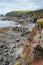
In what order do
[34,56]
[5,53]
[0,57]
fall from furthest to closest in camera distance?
[5,53], [0,57], [34,56]

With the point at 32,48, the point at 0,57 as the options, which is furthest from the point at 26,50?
the point at 0,57

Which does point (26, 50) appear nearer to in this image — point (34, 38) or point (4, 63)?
point (34, 38)

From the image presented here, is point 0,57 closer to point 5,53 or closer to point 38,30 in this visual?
point 5,53

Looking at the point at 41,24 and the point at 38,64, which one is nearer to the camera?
the point at 38,64

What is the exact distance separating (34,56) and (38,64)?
1.40 meters

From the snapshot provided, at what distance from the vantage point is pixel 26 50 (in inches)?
698

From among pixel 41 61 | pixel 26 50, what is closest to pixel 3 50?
pixel 26 50

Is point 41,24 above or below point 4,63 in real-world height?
above

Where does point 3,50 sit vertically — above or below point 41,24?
below

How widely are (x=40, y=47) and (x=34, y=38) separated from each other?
1026 millimetres

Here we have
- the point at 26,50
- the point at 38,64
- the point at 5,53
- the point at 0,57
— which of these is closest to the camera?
the point at 38,64

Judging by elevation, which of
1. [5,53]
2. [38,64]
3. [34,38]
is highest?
[34,38]

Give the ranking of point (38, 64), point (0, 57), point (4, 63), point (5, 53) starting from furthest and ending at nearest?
point (5, 53) < point (0, 57) < point (4, 63) < point (38, 64)

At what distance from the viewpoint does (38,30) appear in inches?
666
